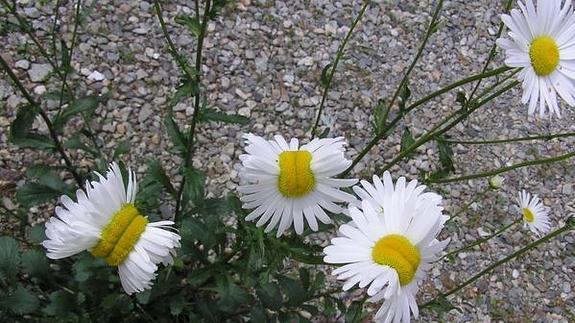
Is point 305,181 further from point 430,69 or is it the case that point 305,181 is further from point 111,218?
point 430,69

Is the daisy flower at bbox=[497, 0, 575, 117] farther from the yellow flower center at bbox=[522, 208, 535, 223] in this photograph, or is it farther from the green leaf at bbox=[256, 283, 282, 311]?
the yellow flower center at bbox=[522, 208, 535, 223]

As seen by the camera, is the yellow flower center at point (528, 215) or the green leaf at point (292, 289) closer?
the green leaf at point (292, 289)

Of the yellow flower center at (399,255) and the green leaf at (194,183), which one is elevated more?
the green leaf at (194,183)

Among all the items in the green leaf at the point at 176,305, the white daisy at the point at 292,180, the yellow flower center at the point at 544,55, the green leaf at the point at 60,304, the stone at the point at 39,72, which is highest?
the stone at the point at 39,72

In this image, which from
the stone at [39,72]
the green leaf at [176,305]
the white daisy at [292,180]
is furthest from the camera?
the stone at [39,72]

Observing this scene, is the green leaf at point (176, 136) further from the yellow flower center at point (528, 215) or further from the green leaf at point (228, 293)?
the yellow flower center at point (528, 215)

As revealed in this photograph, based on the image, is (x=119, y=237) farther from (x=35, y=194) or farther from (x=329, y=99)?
(x=329, y=99)

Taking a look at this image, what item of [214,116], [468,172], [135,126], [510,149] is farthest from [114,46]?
[510,149]

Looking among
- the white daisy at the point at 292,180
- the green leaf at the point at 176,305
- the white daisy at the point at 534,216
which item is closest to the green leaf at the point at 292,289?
the green leaf at the point at 176,305
